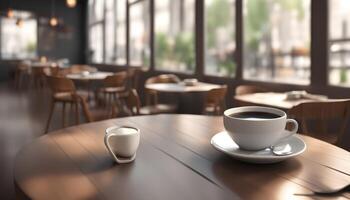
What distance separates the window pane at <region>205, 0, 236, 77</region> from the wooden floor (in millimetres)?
2376

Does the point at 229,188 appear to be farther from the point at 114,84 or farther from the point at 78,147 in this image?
the point at 114,84

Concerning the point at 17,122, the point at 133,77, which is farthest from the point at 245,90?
the point at 133,77

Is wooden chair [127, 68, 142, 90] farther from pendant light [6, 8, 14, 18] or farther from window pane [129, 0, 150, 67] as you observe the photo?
pendant light [6, 8, 14, 18]

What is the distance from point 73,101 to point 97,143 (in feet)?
11.4

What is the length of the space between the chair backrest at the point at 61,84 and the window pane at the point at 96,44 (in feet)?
19.6

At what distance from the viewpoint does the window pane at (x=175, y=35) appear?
19.1 feet

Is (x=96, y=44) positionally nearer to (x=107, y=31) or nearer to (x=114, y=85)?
(x=107, y=31)

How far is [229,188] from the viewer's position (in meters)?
0.74

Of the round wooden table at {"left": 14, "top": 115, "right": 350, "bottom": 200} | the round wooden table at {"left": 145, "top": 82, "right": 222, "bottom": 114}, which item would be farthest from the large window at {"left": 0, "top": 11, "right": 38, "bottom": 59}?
the round wooden table at {"left": 14, "top": 115, "right": 350, "bottom": 200}

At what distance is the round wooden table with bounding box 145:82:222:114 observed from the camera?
145 inches

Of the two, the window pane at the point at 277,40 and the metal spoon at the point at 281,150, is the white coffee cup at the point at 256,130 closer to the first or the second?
the metal spoon at the point at 281,150

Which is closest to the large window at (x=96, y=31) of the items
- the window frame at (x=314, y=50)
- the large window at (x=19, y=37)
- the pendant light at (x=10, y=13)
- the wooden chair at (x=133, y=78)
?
the large window at (x=19, y=37)

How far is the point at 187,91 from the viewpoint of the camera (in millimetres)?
3635

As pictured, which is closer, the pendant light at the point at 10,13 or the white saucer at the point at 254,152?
the white saucer at the point at 254,152
